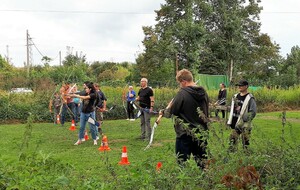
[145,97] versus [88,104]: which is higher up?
[145,97]

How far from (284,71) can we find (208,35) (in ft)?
51.1

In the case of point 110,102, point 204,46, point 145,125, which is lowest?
point 145,125

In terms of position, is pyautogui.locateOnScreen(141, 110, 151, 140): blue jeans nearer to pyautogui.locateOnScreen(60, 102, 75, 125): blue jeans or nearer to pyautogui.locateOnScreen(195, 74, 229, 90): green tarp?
pyautogui.locateOnScreen(60, 102, 75, 125): blue jeans

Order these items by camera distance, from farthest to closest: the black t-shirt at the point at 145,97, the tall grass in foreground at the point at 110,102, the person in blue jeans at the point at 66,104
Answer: the tall grass in foreground at the point at 110,102 < the person in blue jeans at the point at 66,104 < the black t-shirt at the point at 145,97

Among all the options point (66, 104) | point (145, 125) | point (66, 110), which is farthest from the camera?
point (66, 110)

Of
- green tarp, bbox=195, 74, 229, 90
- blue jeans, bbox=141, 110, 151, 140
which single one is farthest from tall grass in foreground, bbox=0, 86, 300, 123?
blue jeans, bbox=141, 110, 151, 140

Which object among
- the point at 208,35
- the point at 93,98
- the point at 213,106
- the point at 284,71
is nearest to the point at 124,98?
the point at 93,98

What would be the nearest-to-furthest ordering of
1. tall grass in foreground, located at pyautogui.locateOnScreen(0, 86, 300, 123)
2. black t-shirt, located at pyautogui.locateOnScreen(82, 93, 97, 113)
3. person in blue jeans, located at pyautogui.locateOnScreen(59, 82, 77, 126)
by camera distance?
1. black t-shirt, located at pyautogui.locateOnScreen(82, 93, 97, 113)
2. person in blue jeans, located at pyautogui.locateOnScreen(59, 82, 77, 126)
3. tall grass in foreground, located at pyautogui.locateOnScreen(0, 86, 300, 123)

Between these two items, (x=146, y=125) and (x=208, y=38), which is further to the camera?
(x=208, y=38)

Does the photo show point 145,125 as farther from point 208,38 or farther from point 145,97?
point 208,38

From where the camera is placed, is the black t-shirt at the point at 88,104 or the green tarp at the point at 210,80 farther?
A: the green tarp at the point at 210,80

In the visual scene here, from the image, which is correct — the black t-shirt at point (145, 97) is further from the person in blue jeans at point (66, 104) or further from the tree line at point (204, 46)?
→ the tree line at point (204, 46)

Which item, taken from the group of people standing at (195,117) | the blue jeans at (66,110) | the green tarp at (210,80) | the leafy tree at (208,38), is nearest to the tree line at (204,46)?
the leafy tree at (208,38)

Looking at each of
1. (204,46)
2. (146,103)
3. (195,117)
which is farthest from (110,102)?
(204,46)
